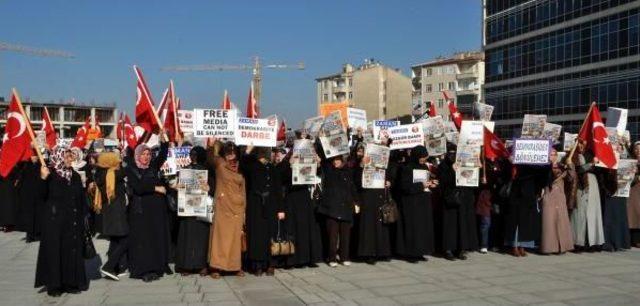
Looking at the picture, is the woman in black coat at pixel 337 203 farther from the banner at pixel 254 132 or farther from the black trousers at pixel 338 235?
the banner at pixel 254 132

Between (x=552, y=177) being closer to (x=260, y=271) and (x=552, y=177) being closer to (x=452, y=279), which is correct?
(x=452, y=279)

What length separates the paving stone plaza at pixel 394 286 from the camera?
8.11 m

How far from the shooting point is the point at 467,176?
10930mm

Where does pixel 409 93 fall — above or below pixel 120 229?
above

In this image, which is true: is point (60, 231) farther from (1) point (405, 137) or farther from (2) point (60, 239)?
(1) point (405, 137)

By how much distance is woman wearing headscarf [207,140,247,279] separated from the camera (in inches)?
374

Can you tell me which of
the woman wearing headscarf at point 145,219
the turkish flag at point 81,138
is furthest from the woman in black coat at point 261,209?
the turkish flag at point 81,138

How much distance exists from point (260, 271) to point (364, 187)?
6.91 feet

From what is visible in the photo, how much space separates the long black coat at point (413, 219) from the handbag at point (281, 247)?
1.97 m

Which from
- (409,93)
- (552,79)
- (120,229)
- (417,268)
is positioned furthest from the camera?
(409,93)

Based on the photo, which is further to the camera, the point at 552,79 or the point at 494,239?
the point at 552,79

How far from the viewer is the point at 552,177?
11.5m

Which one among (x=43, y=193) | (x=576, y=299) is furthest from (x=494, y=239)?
(x=43, y=193)

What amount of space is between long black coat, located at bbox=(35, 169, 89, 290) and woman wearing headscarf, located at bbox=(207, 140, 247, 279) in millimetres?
1873
